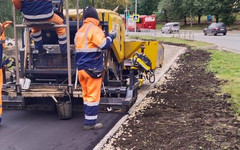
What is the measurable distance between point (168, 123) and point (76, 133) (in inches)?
67.6

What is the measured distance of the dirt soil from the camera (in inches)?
216

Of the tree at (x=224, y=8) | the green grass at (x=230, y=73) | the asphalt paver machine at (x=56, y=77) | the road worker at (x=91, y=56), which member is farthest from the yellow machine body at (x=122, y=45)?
the tree at (x=224, y=8)

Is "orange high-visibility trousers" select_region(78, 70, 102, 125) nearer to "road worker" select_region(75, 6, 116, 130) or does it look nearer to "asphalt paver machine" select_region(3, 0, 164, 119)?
"road worker" select_region(75, 6, 116, 130)

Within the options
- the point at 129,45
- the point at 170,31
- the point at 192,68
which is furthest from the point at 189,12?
the point at 129,45

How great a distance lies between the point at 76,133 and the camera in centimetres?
635

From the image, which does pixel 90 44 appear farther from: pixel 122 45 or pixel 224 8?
pixel 224 8

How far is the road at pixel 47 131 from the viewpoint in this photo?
572 centimetres

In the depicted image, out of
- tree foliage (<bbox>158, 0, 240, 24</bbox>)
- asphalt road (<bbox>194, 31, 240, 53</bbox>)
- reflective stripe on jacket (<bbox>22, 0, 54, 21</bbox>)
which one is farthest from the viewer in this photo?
tree foliage (<bbox>158, 0, 240, 24</bbox>)

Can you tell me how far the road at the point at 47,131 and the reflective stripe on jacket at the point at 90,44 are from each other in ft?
3.91

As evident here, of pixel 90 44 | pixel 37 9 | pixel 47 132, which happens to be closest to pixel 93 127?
pixel 47 132

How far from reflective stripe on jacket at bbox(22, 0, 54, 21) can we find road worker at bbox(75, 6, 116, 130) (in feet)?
2.26

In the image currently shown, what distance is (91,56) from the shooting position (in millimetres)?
6312

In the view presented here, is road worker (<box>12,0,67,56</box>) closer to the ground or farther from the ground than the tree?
closer to the ground

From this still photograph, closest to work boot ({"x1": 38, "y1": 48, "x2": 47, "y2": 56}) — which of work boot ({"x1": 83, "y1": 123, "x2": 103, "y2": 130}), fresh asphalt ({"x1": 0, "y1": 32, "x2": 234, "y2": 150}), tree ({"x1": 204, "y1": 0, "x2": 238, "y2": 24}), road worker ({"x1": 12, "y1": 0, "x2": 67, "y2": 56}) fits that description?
road worker ({"x1": 12, "y1": 0, "x2": 67, "y2": 56})
